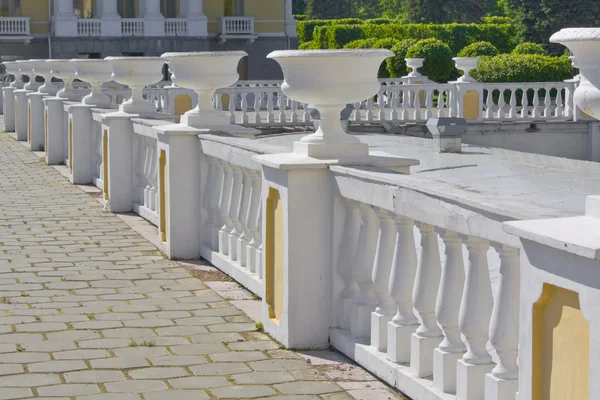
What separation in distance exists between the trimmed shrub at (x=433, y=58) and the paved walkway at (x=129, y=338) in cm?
2534

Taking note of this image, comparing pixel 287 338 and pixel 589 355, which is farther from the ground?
pixel 589 355

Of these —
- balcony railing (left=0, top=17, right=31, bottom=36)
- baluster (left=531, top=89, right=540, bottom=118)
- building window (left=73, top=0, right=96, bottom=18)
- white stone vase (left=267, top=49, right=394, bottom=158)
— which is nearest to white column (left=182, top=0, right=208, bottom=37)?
building window (left=73, top=0, right=96, bottom=18)

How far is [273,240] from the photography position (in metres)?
6.21

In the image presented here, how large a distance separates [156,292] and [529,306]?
4.15m

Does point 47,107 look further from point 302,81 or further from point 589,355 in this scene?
point 589,355

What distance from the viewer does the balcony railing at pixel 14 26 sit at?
148 ft

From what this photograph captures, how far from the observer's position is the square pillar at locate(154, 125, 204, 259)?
28.0ft

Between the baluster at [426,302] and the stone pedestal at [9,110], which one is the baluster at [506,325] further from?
the stone pedestal at [9,110]

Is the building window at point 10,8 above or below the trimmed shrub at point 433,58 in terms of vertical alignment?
above

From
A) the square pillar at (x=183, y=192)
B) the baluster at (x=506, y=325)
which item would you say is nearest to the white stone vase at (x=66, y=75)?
the square pillar at (x=183, y=192)

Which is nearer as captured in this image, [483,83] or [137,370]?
[137,370]

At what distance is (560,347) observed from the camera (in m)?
3.45

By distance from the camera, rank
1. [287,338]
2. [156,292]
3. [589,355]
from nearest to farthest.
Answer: [589,355] → [287,338] → [156,292]

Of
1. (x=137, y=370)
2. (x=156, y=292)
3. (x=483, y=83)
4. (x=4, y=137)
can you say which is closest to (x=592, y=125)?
(x=483, y=83)
